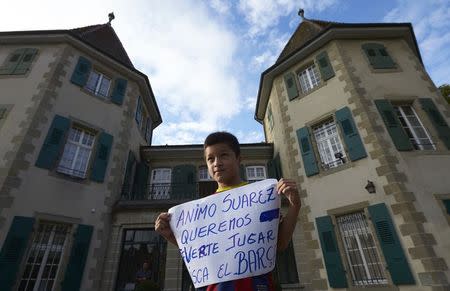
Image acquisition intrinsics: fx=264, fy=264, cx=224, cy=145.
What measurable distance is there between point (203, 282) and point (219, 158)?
873 millimetres

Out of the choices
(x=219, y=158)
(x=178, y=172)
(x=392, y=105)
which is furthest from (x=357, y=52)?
(x=219, y=158)

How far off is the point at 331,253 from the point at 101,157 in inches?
353

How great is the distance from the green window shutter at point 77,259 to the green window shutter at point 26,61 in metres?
6.69

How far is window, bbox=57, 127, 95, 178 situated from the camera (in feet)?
31.7

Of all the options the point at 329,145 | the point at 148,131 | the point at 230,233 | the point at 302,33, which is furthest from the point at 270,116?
the point at 230,233

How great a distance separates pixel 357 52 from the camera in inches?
448

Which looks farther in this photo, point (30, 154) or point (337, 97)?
point (337, 97)

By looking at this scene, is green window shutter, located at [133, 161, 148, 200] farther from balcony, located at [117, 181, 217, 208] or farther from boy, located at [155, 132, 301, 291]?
boy, located at [155, 132, 301, 291]

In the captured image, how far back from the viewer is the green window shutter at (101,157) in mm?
10031

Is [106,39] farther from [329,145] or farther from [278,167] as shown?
[329,145]

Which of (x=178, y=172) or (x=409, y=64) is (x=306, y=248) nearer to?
(x=178, y=172)

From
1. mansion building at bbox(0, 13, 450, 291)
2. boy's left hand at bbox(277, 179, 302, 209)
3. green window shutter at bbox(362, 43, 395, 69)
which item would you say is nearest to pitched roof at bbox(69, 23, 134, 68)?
mansion building at bbox(0, 13, 450, 291)

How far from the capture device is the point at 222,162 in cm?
207

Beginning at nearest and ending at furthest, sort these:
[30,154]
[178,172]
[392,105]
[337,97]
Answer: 1. [30,154]
2. [392,105]
3. [337,97]
4. [178,172]
